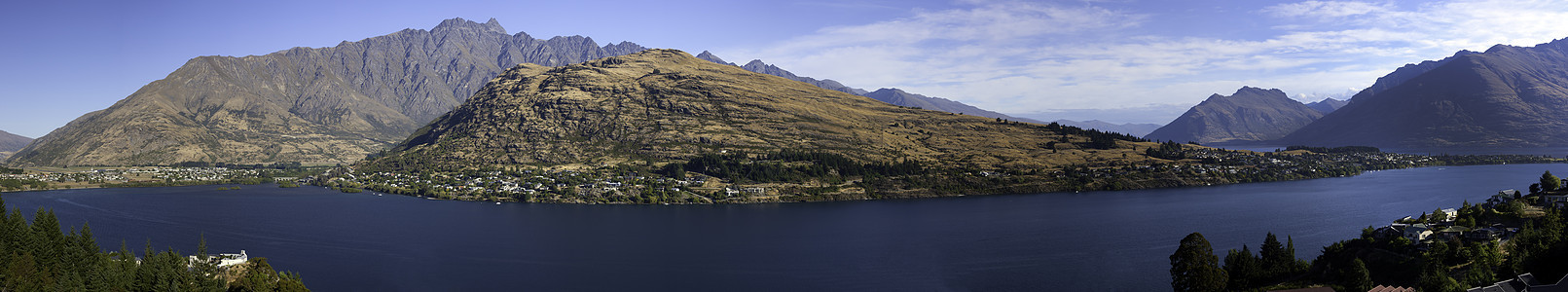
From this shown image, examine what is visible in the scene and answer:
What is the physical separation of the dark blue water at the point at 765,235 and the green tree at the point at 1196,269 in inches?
367

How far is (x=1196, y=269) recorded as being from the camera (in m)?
54.6

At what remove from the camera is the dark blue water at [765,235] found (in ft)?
238

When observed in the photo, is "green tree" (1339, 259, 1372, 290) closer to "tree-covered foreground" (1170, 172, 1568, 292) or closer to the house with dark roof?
"tree-covered foreground" (1170, 172, 1568, 292)

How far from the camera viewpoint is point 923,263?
3027 inches

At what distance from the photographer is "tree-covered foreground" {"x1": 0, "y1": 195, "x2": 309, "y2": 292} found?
5381 centimetres

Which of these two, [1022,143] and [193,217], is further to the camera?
[1022,143]

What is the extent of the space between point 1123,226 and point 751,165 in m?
80.3

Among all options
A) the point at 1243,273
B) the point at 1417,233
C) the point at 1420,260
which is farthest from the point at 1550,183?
the point at 1243,273

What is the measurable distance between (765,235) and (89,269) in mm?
62913

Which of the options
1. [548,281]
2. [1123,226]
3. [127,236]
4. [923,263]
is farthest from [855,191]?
[127,236]

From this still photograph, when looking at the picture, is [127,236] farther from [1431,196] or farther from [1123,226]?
[1431,196]

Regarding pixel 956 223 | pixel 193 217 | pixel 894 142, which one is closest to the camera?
pixel 956 223

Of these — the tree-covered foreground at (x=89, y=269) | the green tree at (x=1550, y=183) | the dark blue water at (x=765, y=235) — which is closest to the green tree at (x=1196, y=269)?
the dark blue water at (x=765, y=235)

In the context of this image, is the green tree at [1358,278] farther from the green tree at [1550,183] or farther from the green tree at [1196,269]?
the green tree at [1550,183]
